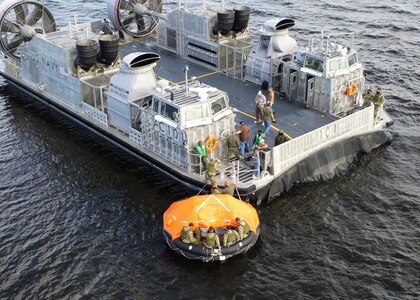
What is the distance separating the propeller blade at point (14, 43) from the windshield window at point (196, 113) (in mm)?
20077

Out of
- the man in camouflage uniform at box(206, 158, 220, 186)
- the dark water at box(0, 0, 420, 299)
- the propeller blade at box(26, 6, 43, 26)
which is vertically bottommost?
the dark water at box(0, 0, 420, 299)

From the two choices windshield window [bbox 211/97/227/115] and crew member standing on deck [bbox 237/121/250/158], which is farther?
crew member standing on deck [bbox 237/121/250/158]

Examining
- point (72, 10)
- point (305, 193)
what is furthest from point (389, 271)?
point (72, 10)

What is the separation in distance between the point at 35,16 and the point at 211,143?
20.9 meters

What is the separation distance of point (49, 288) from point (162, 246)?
5.32 metres

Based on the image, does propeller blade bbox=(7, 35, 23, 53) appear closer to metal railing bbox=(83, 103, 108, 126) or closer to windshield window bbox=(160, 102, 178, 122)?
metal railing bbox=(83, 103, 108, 126)

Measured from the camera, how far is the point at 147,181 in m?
31.0

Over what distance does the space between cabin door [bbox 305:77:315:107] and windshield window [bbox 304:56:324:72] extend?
777 mm

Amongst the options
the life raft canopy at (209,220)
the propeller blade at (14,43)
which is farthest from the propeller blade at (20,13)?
the life raft canopy at (209,220)

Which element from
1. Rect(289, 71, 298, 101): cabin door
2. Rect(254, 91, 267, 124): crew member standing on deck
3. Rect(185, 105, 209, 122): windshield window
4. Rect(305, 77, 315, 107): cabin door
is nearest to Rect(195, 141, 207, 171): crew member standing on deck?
Rect(185, 105, 209, 122): windshield window

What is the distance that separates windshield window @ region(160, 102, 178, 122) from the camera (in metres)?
28.4

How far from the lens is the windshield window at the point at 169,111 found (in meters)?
28.4

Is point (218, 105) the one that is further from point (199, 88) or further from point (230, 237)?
point (230, 237)

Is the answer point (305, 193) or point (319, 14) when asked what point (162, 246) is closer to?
point (305, 193)
